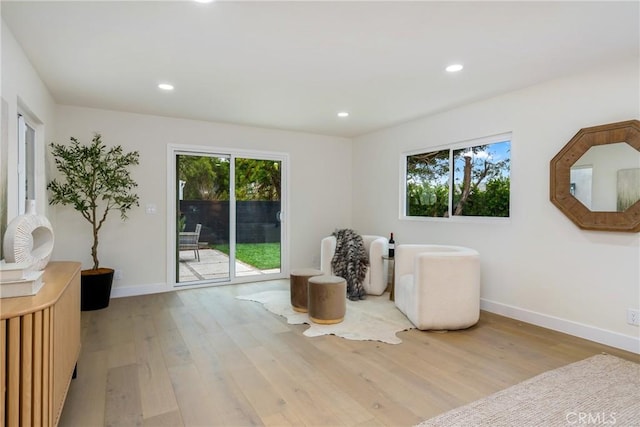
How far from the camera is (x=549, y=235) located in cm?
349

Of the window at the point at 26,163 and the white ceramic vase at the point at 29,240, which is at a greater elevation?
the window at the point at 26,163

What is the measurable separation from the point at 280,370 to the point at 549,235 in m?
2.83

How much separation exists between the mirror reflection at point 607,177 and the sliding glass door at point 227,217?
13.0 ft

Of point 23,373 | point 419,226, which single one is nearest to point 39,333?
point 23,373

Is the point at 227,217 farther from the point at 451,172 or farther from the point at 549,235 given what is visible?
the point at 549,235

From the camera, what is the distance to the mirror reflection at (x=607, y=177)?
9.57ft

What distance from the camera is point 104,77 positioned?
3.39 meters

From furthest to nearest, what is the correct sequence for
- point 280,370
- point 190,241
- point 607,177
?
point 190,241
point 607,177
point 280,370

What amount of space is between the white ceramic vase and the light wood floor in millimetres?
881

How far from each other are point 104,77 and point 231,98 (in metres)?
1.22

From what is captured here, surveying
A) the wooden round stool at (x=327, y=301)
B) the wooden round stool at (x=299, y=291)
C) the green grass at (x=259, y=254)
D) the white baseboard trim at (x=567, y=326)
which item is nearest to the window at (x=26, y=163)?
the green grass at (x=259, y=254)

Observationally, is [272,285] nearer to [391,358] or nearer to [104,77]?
[391,358]

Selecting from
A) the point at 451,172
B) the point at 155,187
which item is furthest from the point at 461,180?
the point at 155,187

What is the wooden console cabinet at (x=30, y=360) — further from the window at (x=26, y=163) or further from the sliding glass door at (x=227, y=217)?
the sliding glass door at (x=227, y=217)
